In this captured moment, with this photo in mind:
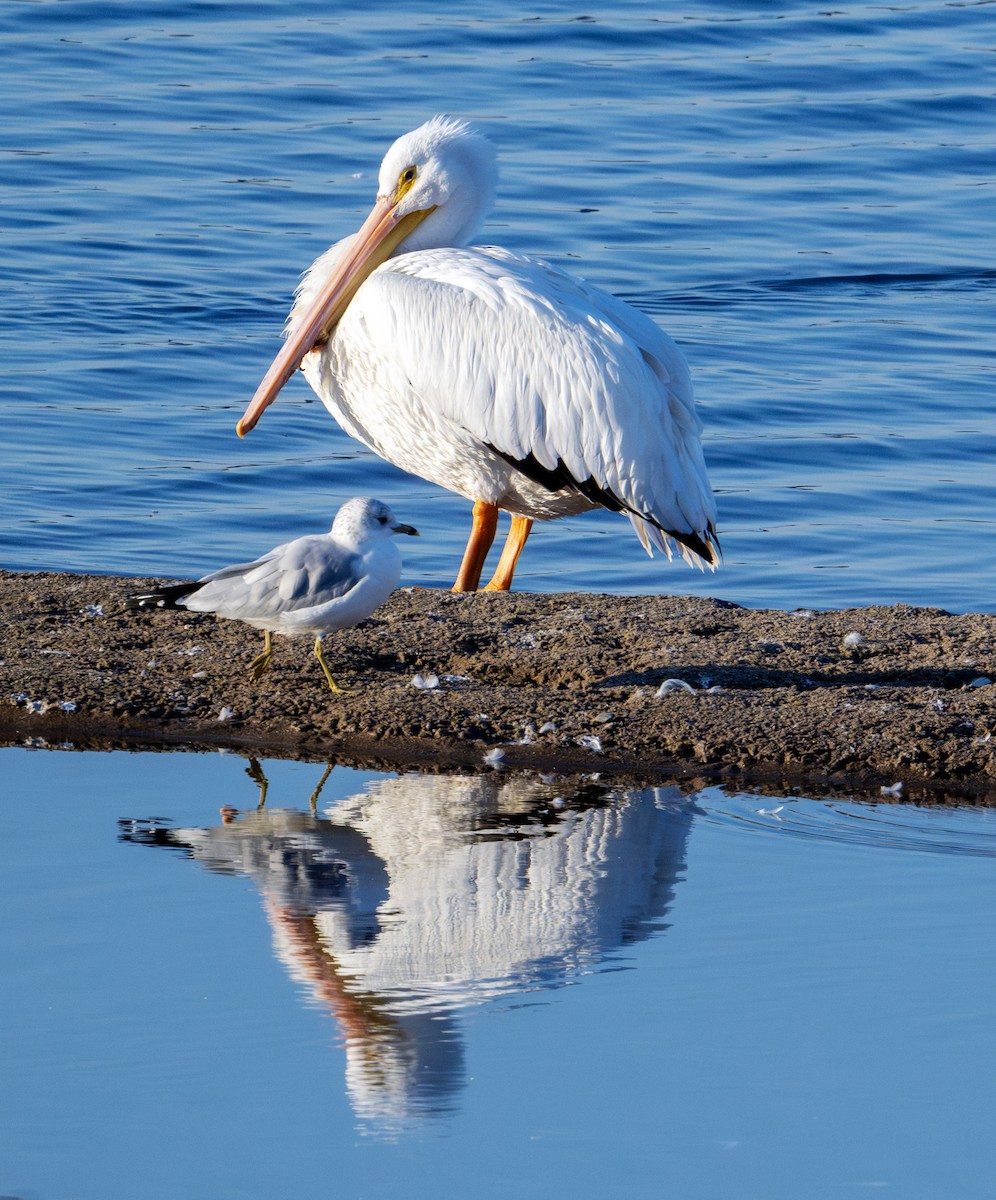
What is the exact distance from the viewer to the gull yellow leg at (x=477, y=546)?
588 cm

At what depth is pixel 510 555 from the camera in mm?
5910

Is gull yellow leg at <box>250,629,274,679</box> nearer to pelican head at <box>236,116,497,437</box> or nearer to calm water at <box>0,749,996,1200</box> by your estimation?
calm water at <box>0,749,996,1200</box>

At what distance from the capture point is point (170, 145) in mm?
13695

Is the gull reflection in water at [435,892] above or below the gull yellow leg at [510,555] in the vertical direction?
above

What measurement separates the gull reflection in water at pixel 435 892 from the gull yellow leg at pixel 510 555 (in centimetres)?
181

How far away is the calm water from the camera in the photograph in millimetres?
2479

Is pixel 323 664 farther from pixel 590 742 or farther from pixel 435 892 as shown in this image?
pixel 435 892

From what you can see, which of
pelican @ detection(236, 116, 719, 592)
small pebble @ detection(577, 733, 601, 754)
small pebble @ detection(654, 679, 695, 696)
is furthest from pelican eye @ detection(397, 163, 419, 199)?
small pebble @ detection(577, 733, 601, 754)

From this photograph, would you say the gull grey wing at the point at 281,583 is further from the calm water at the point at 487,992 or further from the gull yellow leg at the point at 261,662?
the calm water at the point at 487,992

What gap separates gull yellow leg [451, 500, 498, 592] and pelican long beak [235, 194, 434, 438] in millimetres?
712

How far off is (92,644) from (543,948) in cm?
194

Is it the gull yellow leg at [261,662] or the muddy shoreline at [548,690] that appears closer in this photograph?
the muddy shoreline at [548,690]

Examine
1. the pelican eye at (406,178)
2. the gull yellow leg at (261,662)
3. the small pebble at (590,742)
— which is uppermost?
the pelican eye at (406,178)

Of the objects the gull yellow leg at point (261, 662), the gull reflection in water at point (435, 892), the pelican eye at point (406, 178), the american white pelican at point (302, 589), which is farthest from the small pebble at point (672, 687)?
the pelican eye at point (406, 178)
